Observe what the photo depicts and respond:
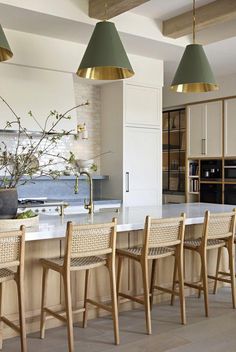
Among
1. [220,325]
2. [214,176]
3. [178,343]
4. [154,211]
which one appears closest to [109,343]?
[178,343]

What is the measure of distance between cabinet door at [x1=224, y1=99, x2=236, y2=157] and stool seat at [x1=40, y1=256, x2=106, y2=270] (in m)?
4.57

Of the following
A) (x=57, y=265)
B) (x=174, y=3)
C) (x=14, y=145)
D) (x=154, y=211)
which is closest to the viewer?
(x=57, y=265)

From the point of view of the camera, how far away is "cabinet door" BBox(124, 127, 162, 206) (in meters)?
6.16

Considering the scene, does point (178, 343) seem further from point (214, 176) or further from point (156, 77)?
point (214, 176)

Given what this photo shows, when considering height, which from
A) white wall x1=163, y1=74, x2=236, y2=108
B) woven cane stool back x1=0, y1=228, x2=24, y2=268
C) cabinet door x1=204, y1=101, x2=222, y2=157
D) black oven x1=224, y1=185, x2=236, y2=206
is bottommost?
woven cane stool back x1=0, y1=228, x2=24, y2=268

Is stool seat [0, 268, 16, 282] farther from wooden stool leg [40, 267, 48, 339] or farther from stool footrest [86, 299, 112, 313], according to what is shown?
stool footrest [86, 299, 112, 313]

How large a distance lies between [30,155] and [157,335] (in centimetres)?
166

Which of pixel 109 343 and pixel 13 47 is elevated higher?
pixel 13 47

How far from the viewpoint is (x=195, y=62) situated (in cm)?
389

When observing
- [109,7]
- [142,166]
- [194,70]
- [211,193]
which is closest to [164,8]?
[109,7]

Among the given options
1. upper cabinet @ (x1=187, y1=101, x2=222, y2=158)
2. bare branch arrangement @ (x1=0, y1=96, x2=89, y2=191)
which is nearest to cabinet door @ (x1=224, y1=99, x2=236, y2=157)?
upper cabinet @ (x1=187, y1=101, x2=222, y2=158)

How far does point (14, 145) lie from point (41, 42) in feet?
4.59

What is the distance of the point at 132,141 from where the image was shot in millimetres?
6172

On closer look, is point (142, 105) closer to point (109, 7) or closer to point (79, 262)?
point (109, 7)
